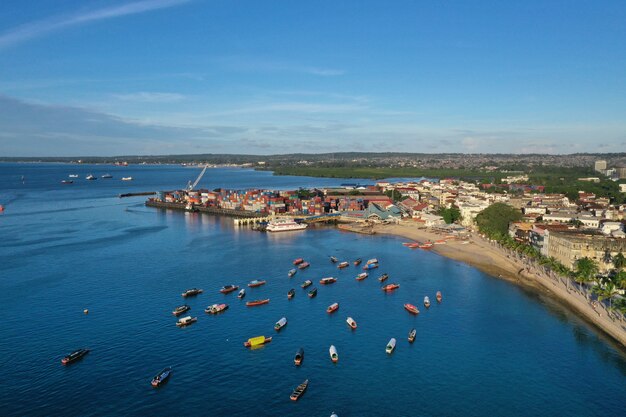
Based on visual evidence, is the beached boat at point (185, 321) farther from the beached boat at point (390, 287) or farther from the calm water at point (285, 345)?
the beached boat at point (390, 287)

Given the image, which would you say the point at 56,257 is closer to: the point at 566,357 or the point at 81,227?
the point at 81,227

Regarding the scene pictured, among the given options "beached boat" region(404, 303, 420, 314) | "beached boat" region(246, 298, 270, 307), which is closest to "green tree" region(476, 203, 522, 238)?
"beached boat" region(404, 303, 420, 314)

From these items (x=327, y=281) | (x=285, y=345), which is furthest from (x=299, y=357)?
Result: (x=327, y=281)

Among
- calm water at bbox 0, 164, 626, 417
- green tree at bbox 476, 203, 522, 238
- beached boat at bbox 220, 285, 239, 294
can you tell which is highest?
green tree at bbox 476, 203, 522, 238

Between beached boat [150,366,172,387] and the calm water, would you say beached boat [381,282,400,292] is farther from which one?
beached boat [150,366,172,387]

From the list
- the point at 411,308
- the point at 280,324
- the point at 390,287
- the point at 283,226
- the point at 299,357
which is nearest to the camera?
the point at 299,357

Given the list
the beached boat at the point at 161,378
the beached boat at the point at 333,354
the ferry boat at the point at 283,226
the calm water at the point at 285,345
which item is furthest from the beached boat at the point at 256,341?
the ferry boat at the point at 283,226

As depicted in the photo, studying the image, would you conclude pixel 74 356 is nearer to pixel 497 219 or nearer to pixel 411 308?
pixel 411 308
